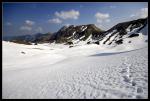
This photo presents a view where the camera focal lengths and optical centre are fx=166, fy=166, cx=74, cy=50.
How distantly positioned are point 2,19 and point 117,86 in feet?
23.9

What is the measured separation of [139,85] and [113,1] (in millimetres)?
4613

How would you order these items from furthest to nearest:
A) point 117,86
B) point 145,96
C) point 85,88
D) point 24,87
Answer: point 24,87
point 85,88
point 117,86
point 145,96

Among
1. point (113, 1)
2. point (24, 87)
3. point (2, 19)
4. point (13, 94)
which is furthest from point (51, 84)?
point (113, 1)

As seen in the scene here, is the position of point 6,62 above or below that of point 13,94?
above

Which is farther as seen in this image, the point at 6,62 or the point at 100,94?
the point at 6,62

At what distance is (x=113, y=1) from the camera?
8.38 metres

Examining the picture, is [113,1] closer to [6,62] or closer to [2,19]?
[2,19]

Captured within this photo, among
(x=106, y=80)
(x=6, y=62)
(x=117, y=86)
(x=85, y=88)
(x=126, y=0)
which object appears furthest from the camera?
(x=6, y=62)

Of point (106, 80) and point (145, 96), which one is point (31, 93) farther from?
point (145, 96)

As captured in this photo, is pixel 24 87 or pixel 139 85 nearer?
pixel 139 85

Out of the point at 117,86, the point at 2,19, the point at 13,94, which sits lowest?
the point at 13,94

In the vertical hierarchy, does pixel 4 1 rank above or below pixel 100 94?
above

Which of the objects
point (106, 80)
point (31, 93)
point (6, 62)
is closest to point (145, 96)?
point (106, 80)

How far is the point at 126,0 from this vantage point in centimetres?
838
